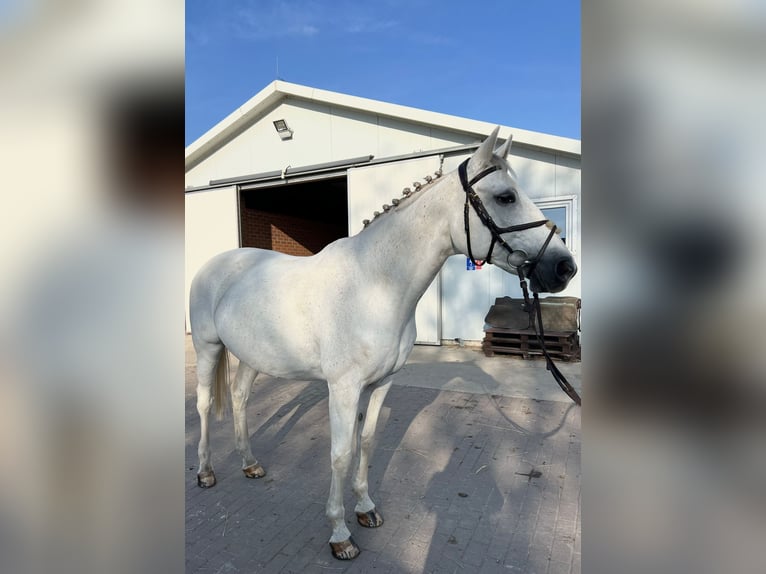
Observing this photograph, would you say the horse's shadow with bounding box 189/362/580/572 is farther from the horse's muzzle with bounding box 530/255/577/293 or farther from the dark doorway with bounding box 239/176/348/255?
the dark doorway with bounding box 239/176/348/255

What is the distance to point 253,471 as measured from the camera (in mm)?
2918

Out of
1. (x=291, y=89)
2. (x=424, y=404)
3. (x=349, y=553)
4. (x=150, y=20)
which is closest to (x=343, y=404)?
(x=349, y=553)

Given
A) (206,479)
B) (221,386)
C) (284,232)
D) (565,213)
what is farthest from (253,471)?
(284,232)

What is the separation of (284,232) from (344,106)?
4.92 metres

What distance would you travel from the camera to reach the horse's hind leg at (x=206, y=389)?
288 centimetres

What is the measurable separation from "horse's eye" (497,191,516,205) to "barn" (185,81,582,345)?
453 centimetres

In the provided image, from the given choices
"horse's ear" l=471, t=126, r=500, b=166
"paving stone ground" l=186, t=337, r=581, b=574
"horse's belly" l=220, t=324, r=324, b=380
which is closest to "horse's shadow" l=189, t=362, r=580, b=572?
"paving stone ground" l=186, t=337, r=581, b=574

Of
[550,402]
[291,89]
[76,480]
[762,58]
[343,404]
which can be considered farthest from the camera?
[291,89]

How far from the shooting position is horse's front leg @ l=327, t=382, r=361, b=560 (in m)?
2.04

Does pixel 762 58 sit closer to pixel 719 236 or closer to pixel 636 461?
pixel 719 236

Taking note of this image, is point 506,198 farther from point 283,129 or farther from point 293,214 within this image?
point 293,214

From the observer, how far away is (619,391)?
0.50 metres

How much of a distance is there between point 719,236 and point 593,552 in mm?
426

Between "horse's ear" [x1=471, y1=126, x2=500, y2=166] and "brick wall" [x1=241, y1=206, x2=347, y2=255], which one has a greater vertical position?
"brick wall" [x1=241, y1=206, x2=347, y2=255]
